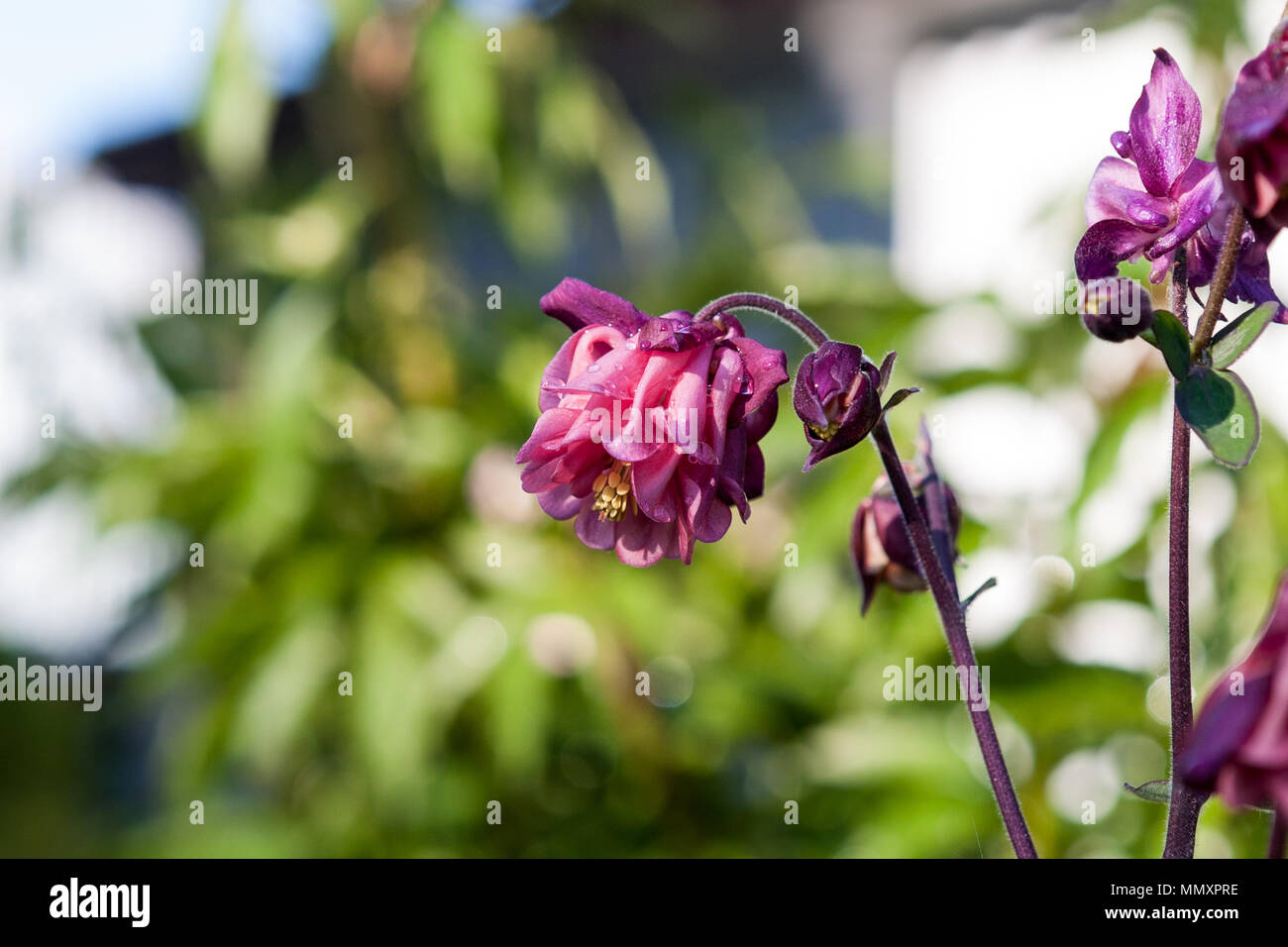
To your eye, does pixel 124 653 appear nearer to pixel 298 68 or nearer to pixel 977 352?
pixel 298 68

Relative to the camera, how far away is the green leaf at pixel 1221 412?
1.37ft

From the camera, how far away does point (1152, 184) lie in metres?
0.48

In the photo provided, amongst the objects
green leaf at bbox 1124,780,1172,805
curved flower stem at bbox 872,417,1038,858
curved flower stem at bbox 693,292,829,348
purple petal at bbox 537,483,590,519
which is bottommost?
green leaf at bbox 1124,780,1172,805

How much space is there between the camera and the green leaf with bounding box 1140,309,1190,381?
423 millimetres

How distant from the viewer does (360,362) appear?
2.09m

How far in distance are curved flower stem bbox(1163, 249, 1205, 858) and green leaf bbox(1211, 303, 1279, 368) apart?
0.02m

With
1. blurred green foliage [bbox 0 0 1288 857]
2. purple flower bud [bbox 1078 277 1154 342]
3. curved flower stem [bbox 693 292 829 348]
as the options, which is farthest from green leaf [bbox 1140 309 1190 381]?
blurred green foliage [bbox 0 0 1288 857]

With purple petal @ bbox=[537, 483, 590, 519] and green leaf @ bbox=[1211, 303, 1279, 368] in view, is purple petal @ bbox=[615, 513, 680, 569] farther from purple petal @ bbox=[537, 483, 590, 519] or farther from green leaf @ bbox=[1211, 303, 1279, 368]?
green leaf @ bbox=[1211, 303, 1279, 368]

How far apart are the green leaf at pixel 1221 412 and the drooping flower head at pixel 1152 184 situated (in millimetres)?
60

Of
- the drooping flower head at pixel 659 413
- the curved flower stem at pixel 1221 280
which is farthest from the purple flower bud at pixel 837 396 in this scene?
the curved flower stem at pixel 1221 280

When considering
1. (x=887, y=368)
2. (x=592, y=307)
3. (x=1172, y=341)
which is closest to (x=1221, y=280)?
(x=1172, y=341)

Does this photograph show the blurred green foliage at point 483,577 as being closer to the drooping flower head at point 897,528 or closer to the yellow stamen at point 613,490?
the drooping flower head at point 897,528
